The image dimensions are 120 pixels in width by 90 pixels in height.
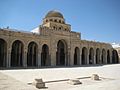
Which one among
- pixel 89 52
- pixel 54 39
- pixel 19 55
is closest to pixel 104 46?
pixel 89 52

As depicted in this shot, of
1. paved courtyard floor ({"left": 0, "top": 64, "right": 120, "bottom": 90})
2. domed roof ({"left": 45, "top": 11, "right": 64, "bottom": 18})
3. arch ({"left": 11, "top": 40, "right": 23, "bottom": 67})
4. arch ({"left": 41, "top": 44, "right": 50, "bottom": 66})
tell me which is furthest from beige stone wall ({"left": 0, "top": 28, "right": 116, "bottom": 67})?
paved courtyard floor ({"left": 0, "top": 64, "right": 120, "bottom": 90})

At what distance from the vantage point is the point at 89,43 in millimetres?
32531

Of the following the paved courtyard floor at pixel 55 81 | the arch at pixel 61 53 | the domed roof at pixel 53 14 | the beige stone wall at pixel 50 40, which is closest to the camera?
the paved courtyard floor at pixel 55 81

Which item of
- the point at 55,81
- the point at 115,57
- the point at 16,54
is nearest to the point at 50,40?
the point at 16,54

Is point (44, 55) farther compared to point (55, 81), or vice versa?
point (44, 55)

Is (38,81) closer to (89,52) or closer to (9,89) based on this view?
(9,89)

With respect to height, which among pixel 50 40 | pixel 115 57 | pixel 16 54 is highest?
pixel 50 40

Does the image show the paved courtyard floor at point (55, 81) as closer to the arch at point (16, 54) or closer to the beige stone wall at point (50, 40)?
the beige stone wall at point (50, 40)

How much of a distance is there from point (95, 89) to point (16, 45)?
824 inches

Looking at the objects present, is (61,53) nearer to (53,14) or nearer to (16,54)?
(16,54)

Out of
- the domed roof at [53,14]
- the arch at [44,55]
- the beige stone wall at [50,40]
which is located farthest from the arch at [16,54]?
the domed roof at [53,14]

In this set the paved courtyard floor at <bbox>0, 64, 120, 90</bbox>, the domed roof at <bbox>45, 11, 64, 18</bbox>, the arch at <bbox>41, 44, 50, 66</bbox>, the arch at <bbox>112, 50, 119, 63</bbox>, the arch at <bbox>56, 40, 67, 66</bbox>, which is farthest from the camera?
the arch at <bbox>112, 50, 119, 63</bbox>

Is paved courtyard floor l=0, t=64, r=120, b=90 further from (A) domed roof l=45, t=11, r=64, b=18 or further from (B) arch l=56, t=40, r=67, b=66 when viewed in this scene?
(A) domed roof l=45, t=11, r=64, b=18

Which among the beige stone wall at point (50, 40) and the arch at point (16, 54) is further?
the arch at point (16, 54)
